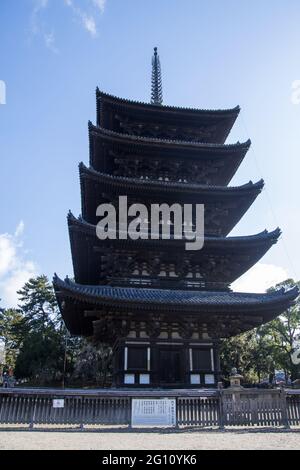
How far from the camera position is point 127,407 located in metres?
14.0

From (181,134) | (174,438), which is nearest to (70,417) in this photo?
(174,438)

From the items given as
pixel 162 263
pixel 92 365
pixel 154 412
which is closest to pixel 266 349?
pixel 92 365

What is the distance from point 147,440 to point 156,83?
27.2m

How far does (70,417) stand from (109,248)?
782cm

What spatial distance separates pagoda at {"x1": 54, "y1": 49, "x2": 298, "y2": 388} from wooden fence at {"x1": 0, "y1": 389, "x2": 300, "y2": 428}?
3134 millimetres

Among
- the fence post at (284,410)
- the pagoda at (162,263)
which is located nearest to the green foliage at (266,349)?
the pagoda at (162,263)

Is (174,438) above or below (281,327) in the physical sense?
below

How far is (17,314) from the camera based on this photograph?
230 feet

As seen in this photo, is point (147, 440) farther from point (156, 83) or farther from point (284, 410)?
point (156, 83)

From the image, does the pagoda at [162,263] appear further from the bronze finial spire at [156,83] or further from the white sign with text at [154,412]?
the bronze finial spire at [156,83]

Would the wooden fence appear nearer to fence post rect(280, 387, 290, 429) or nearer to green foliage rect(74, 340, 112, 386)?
fence post rect(280, 387, 290, 429)

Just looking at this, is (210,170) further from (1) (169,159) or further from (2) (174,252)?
(2) (174,252)

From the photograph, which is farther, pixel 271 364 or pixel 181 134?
pixel 271 364

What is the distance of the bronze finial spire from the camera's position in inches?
1173
